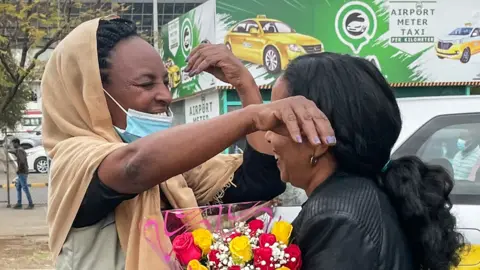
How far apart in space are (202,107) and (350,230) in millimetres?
9518

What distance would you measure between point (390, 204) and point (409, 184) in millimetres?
77

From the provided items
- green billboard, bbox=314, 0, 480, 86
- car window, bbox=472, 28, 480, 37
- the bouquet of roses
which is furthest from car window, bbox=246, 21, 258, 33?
the bouquet of roses

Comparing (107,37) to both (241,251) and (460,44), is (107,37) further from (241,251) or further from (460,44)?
(460,44)

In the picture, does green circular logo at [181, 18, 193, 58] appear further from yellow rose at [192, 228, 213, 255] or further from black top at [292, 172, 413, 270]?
black top at [292, 172, 413, 270]

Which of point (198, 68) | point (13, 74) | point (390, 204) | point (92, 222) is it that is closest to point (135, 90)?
point (198, 68)

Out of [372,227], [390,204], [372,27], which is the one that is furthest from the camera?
[372,27]

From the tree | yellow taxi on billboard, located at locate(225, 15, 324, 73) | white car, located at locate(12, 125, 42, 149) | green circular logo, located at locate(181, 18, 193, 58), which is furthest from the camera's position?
white car, located at locate(12, 125, 42, 149)

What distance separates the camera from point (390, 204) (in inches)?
60.2

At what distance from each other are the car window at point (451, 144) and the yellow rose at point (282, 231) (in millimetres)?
2225

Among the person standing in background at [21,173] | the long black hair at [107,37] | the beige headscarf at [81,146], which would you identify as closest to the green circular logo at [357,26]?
the person standing in background at [21,173]

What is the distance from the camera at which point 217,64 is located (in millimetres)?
2053

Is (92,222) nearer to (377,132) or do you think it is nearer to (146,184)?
(146,184)

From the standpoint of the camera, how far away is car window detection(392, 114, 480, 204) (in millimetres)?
3645

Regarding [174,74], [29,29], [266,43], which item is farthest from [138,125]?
[174,74]
